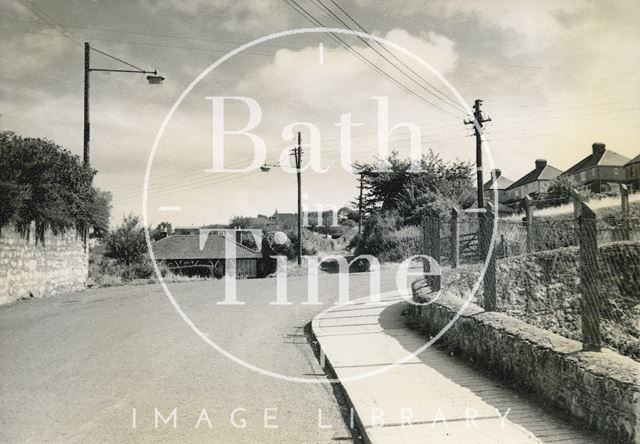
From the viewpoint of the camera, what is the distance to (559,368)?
443 centimetres

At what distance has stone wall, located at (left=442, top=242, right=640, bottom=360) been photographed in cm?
705

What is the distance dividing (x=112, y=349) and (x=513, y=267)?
24.9 ft

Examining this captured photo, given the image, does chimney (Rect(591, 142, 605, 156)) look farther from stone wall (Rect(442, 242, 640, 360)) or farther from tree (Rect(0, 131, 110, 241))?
tree (Rect(0, 131, 110, 241))

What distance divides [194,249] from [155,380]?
5353 centimetres

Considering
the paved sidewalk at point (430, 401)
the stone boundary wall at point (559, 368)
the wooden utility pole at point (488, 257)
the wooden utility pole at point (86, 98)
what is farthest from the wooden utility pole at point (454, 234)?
the wooden utility pole at point (86, 98)

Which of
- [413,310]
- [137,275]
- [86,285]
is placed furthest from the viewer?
[137,275]

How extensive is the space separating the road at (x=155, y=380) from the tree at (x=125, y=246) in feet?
42.7

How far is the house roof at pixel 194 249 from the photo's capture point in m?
56.3

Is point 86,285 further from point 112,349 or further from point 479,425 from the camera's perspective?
point 479,425

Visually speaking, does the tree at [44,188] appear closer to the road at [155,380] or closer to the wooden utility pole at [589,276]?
the road at [155,380]

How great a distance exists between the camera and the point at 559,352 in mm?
4480

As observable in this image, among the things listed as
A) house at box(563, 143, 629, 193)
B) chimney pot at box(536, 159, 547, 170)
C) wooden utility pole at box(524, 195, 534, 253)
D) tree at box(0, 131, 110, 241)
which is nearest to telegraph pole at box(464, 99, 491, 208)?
wooden utility pole at box(524, 195, 534, 253)

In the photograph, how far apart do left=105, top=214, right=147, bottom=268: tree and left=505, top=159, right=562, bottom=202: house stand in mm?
57630

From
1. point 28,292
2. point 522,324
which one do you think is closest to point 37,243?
point 28,292
